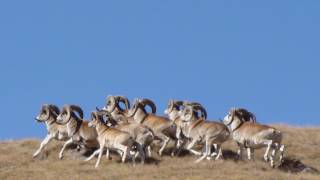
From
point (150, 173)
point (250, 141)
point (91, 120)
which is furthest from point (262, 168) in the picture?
point (91, 120)

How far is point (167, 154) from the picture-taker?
46812mm

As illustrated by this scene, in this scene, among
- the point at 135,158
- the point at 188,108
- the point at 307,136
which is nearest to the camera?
the point at 135,158

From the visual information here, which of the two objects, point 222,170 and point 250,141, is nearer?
point 222,170

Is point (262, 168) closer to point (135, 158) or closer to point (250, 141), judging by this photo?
point (250, 141)

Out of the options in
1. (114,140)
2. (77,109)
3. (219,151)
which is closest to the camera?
(114,140)

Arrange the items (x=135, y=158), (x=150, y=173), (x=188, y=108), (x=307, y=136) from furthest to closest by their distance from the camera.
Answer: (x=307, y=136)
(x=188, y=108)
(x=135, y=158)
(x=150, y=173)

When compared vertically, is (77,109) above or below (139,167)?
above

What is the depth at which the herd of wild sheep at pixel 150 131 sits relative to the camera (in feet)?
147

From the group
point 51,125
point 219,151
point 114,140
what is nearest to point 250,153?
point 219,151

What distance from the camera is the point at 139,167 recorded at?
43.2 metres

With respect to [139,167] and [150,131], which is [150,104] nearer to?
[150,131]

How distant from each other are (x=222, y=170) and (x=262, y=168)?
225cm

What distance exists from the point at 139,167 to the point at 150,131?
7.41 feet

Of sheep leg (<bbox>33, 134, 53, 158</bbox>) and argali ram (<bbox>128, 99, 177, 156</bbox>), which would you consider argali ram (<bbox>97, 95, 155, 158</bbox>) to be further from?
sheep leg (<bbox>33, 134, 53, 158</bbox>)
